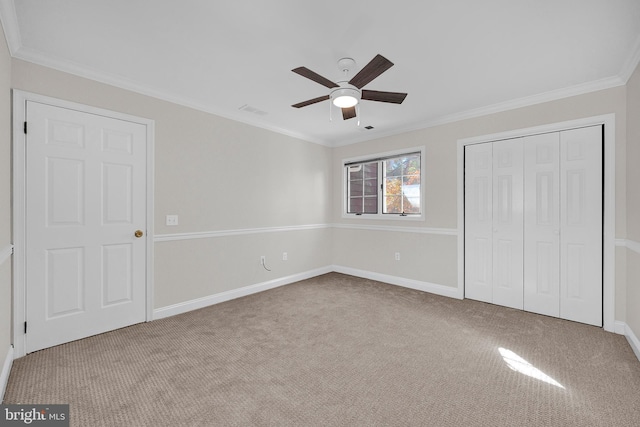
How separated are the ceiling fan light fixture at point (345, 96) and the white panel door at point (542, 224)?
2.33 m

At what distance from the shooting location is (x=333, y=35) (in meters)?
2.18

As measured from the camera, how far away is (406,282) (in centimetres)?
453

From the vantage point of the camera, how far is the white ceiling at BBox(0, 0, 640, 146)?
192 centimetres

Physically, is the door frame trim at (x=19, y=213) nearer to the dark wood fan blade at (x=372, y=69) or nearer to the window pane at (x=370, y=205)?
the dark wood fan blade at (x=372, y=69)

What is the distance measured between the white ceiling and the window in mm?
1357

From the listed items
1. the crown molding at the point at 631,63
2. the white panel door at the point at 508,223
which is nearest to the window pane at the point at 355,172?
the white panel door at the point at 508,223

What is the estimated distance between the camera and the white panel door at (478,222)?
3.73 meters

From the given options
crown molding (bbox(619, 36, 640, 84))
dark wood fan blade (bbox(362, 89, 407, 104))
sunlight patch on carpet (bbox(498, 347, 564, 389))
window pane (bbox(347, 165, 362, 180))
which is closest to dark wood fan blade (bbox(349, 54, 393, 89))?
dark wood fan blade (bbox(362, 89, 407, 104))

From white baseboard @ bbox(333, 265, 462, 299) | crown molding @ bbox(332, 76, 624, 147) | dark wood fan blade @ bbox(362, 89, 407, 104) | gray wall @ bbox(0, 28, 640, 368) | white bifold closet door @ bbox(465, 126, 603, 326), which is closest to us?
dark wood fan blade @ bbox(362, 89, 407, 104)

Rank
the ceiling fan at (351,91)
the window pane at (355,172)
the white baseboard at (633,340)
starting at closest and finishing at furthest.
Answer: the ceiling fan at (351,91) → the white baseboard at (633,340) → the window pane at (355,172)

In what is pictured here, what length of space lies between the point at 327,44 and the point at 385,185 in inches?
117

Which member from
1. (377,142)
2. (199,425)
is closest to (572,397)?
(199,425)

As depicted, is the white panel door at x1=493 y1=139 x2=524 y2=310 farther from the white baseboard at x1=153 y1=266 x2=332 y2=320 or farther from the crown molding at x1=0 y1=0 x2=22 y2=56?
the crown molding at x1=0 y1=0 x2=22 y2=56

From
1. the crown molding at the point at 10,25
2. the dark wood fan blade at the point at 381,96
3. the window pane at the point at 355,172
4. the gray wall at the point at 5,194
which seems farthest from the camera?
the window pane at the point at 355,172
